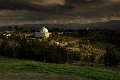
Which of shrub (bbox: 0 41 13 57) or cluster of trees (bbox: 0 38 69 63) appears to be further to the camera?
shrub (bbox: 0 41 13 57)

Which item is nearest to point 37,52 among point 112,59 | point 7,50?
point 7,50

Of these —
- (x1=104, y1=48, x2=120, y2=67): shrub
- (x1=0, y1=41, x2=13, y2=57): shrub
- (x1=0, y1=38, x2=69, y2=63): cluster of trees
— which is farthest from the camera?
(x1=0, y1=41, x2=13, y2=57): shrub

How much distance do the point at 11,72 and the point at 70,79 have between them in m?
8.98

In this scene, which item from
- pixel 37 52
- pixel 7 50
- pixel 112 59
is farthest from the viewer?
pixel 7 50

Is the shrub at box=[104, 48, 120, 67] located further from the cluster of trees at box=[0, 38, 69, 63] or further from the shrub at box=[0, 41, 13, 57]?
the shrub at box=[0, 41, 13, 57]

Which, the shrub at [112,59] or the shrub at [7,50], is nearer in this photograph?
the shrub at [112,59]

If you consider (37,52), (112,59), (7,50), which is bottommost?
(112,59)

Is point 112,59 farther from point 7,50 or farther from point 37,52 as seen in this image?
point 7,50

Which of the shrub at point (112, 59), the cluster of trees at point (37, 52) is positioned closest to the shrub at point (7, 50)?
the cluster of trees at point (37, 52)

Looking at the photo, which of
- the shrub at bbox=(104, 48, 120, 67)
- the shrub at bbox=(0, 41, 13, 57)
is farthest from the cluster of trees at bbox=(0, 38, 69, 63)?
the shrub at bbox=(104, 48, 120, 67)

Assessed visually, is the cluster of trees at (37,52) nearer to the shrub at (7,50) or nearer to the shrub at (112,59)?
the shrub at (7,50)

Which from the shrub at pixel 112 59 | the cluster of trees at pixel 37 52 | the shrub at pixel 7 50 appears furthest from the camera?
the shrub at pixel 7 50

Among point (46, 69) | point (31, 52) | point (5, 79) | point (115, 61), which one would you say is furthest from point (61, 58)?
point (5, 79)

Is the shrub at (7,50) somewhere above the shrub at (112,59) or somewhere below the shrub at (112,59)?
above
